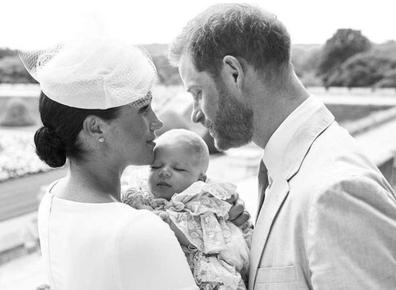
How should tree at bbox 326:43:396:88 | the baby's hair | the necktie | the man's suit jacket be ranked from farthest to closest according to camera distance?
tree at bbox 326:43:396:88, the baby's hair, the necktie, the man's suit jacket

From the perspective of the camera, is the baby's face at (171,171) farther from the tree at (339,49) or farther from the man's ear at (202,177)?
the tree at (339,49)

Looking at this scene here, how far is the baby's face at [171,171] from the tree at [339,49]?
22740 millimetres

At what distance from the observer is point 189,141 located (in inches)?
57.5

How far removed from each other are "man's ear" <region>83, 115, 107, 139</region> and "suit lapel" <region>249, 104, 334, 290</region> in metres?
0.42

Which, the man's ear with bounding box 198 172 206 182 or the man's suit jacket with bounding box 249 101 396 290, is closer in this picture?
the man's suit jacket with bounding box 249 101 396 290

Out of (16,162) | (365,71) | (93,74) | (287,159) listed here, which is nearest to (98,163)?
(93,74)

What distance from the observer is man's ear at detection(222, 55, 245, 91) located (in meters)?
1.23

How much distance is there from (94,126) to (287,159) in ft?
1.48

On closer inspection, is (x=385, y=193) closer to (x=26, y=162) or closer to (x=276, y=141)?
(x=276, y=141)

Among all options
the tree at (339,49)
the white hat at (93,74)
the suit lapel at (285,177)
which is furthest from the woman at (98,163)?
the tree at (339,49)

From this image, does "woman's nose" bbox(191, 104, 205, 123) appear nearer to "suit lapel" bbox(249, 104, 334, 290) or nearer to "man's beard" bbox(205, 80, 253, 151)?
"man's beard" bbox(205, 80, 253, 151)

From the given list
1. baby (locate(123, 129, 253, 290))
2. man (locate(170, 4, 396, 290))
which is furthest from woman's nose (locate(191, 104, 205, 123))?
baby (locate(123, 129, 253, 290))

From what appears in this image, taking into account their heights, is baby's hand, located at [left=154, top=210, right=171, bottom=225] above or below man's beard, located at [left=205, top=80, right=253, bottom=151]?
below

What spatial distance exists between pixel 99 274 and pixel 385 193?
60cm
